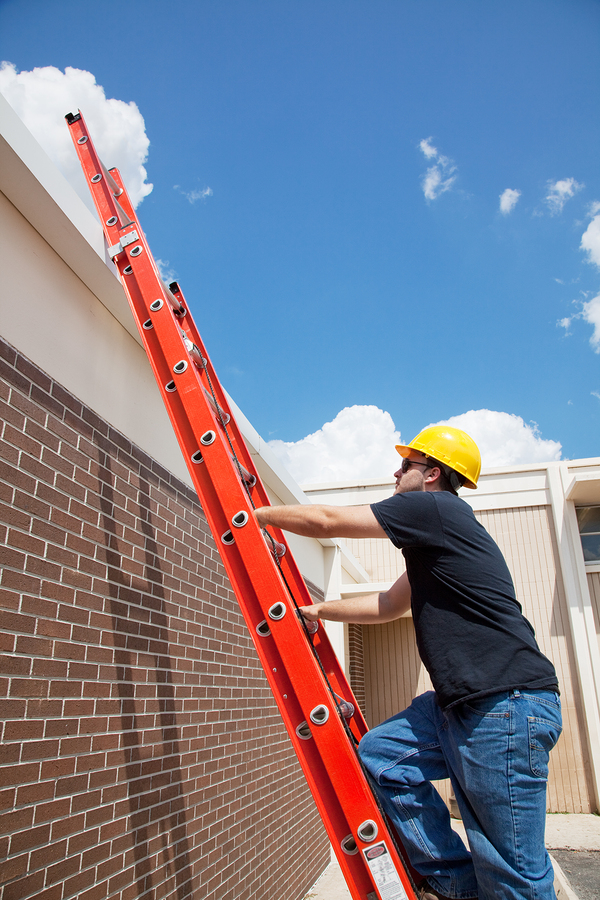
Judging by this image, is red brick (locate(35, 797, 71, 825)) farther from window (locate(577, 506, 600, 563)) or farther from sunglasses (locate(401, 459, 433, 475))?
window (locate(577, 506, 600, 563))

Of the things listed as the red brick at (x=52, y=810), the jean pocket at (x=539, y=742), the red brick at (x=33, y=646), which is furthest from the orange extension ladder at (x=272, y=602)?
the red brick at (x=52, y=810)

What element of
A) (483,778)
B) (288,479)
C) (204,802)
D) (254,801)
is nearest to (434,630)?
(483,778)

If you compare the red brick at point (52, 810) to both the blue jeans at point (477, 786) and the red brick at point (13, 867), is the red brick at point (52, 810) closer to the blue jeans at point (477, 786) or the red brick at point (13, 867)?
the red brick at point (13, 867)

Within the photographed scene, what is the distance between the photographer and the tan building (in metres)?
2.48

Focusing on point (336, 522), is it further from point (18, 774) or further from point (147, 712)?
point (147, 712)

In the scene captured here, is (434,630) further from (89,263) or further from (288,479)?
(288,479)

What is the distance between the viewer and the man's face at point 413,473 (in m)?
2.55

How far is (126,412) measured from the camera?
12.1 feet

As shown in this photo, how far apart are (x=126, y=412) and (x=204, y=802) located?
8.60 feet

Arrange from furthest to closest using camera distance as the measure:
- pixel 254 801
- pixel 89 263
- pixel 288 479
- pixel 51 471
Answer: pixel 288 479, pixel 254 801, pixel 89 263, pixel 51 471

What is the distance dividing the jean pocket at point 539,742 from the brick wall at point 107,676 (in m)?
1.91

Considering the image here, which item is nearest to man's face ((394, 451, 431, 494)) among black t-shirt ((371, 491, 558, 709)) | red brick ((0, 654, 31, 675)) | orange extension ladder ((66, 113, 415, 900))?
black t-shirt ((371, 491, 558, 709))

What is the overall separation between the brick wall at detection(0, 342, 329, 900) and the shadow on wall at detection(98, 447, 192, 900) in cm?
1

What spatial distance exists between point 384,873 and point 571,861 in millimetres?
8198
